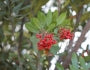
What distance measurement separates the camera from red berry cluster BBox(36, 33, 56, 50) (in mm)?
982

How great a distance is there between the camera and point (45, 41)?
0.99m

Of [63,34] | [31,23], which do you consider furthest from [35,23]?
[63,34]

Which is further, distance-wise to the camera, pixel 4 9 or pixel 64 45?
pixel 64 45

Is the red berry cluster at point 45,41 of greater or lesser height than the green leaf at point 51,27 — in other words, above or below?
below

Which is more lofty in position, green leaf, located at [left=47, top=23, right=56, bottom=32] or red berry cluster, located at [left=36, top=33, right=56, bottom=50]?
green leaf, located at [left=47, top=23, right=56, bottom=32]

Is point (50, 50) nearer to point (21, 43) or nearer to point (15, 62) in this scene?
point (15, 62)

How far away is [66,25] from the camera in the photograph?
107 centimetres

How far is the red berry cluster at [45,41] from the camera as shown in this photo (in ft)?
3.22

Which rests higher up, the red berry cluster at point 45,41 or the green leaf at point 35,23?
the green leaf at point 35,23

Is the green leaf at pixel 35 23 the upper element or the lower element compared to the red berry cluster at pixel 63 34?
upper

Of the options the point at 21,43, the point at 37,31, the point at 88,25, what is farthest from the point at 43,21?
the point at 21,43

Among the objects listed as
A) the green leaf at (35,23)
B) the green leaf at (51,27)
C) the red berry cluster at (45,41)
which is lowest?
the red berry cluster at (45,41)

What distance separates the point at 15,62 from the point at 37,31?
0.36 m

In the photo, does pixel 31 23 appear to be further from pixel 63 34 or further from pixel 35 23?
pixel 63 34
